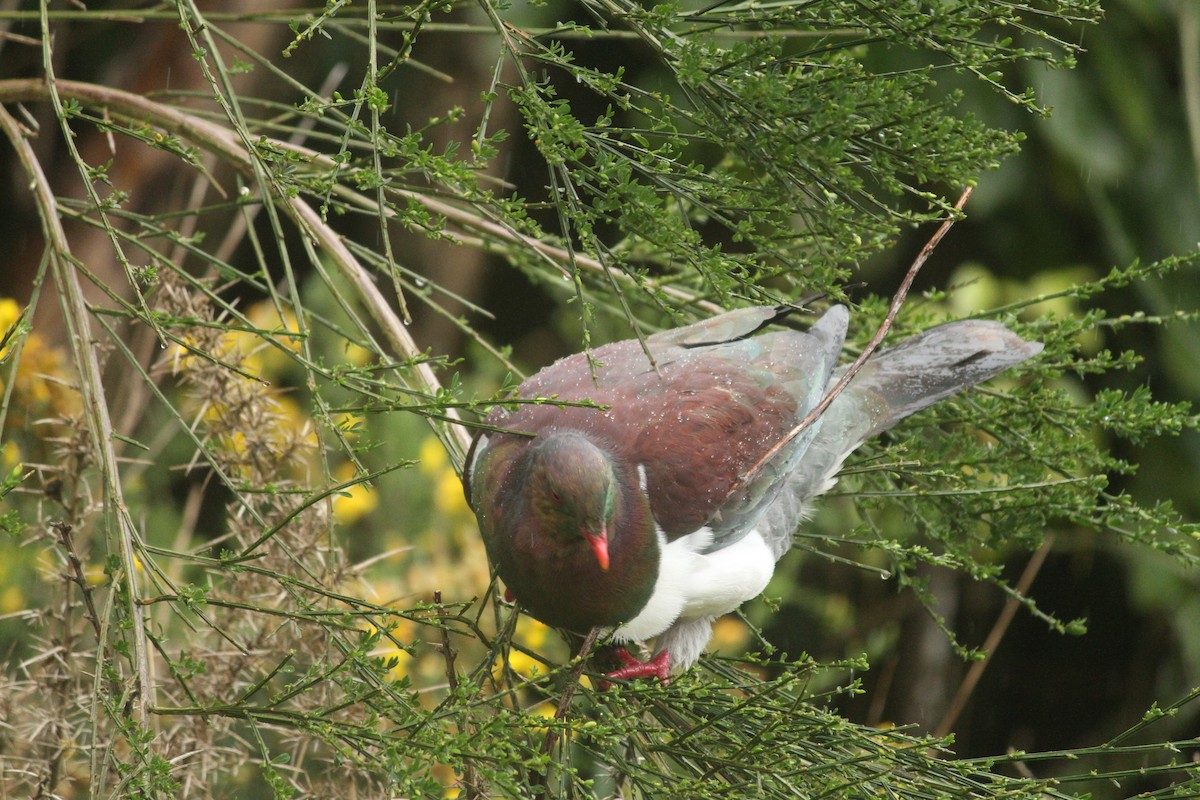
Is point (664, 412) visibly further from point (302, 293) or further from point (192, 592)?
point (302, 293)

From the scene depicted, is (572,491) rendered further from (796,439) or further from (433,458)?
(433,458)

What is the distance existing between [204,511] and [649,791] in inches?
166

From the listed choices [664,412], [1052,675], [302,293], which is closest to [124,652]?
[664,412]

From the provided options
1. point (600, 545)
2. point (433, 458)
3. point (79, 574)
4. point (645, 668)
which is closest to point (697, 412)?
point (600, 545)

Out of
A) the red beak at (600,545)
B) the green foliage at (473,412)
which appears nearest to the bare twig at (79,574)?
the green foliage at (473,412)

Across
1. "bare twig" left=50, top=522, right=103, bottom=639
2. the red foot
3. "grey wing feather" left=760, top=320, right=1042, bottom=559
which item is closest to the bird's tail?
"grey wing feather" left=760, top=320, right=1042, bottom=559

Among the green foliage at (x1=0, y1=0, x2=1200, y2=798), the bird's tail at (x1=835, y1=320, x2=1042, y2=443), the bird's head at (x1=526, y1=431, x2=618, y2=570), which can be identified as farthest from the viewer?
the bird's tail at (x1=835, y1=320, x2=1042, y2=443)

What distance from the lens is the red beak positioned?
5.61ft

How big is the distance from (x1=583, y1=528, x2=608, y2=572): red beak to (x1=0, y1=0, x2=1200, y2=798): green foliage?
0.17m

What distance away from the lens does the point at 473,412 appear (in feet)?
4.89

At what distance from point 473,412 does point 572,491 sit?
0.84 ft

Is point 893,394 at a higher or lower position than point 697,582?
higher

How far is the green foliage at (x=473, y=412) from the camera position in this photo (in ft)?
4.44

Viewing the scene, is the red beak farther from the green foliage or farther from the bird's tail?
the bird's tail
